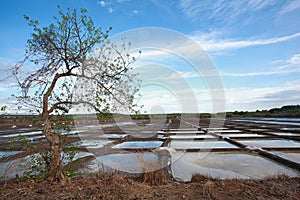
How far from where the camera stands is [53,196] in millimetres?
3166


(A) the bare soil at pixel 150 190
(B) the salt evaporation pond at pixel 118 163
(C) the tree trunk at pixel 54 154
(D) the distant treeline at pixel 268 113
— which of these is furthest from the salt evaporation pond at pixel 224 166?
(D) the distant treeline at pixel 268 113

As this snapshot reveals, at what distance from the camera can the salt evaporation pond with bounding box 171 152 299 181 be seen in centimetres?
478

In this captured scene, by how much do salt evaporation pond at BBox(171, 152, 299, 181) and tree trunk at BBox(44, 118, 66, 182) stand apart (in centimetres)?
250

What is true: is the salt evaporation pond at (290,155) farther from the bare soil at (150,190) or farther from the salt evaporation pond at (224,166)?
the bare soil at (150,190)

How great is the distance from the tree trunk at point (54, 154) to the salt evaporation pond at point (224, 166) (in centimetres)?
250

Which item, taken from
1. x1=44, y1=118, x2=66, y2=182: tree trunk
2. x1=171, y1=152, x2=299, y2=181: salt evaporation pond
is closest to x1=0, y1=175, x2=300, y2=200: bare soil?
x1=44, y1=118, x2=66, y2=182: tree trunk

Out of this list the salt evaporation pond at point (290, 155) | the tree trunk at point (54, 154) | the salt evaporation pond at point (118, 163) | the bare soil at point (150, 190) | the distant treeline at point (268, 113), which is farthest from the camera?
the distant treeline at point (268, 113)

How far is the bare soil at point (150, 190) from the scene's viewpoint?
3.14 m

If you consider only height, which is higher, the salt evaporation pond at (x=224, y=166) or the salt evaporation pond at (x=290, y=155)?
the salt evaporation pond at (x=290, y=155)

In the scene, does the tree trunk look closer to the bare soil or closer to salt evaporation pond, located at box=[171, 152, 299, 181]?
the bare soil

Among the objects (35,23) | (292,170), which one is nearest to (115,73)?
(35,23)

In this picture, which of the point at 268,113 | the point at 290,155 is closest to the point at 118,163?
the point at 290,155

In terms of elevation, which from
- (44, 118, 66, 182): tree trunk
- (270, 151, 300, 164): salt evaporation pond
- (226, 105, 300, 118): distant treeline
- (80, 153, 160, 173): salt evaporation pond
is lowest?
(80, 153, 160, 173): salt evaporation pond

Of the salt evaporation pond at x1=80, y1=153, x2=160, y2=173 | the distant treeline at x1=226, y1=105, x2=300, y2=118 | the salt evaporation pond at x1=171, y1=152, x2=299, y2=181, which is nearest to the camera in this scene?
the salt evaporation pond at x1=171, y1=152, x2=299, y2=181
